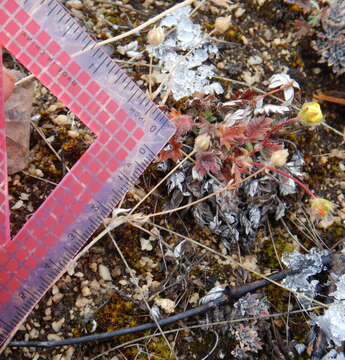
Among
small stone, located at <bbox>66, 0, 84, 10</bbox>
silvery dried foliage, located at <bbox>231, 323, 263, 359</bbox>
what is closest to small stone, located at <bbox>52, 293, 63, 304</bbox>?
silvery dried foliage, located at <bbox>231, 323, 263, 359</bbox>

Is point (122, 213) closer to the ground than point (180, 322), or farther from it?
farther from it

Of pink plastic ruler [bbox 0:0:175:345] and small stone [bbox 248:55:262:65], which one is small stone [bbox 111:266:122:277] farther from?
small stone [bbox 248:55:262:65]

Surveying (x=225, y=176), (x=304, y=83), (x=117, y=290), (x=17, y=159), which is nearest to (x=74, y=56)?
(x=17, y=159)

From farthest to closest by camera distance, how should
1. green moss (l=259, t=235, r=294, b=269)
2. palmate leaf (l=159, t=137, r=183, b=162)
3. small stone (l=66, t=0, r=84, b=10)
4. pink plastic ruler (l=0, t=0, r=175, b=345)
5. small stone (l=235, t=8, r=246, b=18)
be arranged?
small stone (l=235, t=8, r=246, b=18)
small stone (l=66, t=0, r=84, b=10)
green moss (l=259, t=235, r=294, b=269)
palmate leaf (l=159, t=137, r=183, b=162)
pink plastic ruler (l=0, t=0, r=175, b=345)

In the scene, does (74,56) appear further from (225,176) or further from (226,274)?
(226,274)

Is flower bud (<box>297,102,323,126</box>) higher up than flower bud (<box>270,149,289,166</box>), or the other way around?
flower bud (<box>297,102,323,126</box>)

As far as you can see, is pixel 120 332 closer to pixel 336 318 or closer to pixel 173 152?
pixel 173 152

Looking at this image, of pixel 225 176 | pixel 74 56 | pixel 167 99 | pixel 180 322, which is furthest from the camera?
pixel 167 99

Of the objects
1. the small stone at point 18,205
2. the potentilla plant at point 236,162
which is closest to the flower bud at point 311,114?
the potentilla plant at point 236,162
